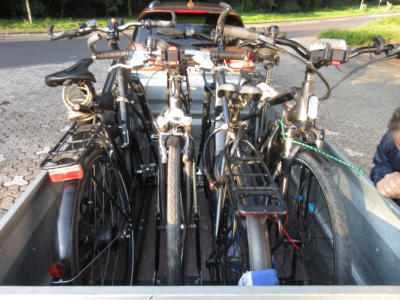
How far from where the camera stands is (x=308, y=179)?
1.85 m

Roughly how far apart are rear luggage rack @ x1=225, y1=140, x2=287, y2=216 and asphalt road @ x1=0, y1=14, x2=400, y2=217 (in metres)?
0.86

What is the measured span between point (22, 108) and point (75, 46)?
7.35 meters

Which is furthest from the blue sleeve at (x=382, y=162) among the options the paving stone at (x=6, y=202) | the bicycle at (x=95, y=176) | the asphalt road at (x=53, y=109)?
the paving stone at (x=6, y=202)

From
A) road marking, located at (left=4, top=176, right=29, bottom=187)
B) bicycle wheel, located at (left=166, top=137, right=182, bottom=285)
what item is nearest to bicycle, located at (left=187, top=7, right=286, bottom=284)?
bicycle wheel, located at (left=166, top=137, right=182, bottom=285)

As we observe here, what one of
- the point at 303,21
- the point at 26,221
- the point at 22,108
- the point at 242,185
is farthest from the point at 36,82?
the point at 303,21

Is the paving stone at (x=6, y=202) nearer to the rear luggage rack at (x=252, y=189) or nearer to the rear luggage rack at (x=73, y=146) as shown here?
the rear luggage rack at (x=73, y=146)

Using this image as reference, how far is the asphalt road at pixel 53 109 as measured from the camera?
156 inches

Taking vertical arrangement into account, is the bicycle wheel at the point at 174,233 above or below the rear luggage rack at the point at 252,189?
below

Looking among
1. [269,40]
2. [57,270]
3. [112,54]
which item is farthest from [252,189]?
[112,54]

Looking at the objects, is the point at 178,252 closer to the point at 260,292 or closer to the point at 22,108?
the point at 260,292

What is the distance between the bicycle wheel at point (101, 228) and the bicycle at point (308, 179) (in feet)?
3.82

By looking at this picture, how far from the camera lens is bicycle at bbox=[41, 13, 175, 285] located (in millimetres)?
1527

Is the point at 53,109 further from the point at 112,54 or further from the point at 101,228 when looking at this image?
the point at 101,228

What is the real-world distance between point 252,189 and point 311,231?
0.84 metres
